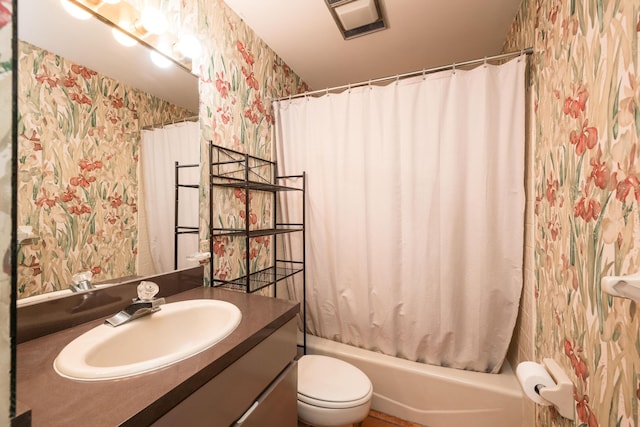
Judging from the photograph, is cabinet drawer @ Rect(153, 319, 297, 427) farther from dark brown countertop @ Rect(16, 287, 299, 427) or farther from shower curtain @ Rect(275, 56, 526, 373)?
shower curtain @ Rect(275, 56, 526, 373)

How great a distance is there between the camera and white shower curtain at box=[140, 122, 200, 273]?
1.05 metres

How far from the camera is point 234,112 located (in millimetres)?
1517

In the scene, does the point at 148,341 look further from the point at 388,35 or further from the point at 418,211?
the point at 388,35

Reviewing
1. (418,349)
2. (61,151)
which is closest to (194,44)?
(61,151)

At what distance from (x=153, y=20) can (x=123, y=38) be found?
0.56 ft

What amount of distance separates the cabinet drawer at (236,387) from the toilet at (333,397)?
0.40 metres

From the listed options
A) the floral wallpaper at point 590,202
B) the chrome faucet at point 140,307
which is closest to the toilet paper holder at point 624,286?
the floral wallpaper at point 590,202

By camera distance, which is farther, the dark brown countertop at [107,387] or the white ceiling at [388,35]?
the white ceiling at [388,35]

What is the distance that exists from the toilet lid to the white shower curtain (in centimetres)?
82

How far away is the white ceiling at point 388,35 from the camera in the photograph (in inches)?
57.2

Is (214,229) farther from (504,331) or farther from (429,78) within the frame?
(504,331)

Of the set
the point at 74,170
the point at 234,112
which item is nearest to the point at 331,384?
the point at 74,170

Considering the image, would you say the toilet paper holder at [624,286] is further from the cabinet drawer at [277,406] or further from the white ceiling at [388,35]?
the white ceiling at [388,35]

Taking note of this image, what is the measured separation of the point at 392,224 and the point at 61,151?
1.48m
